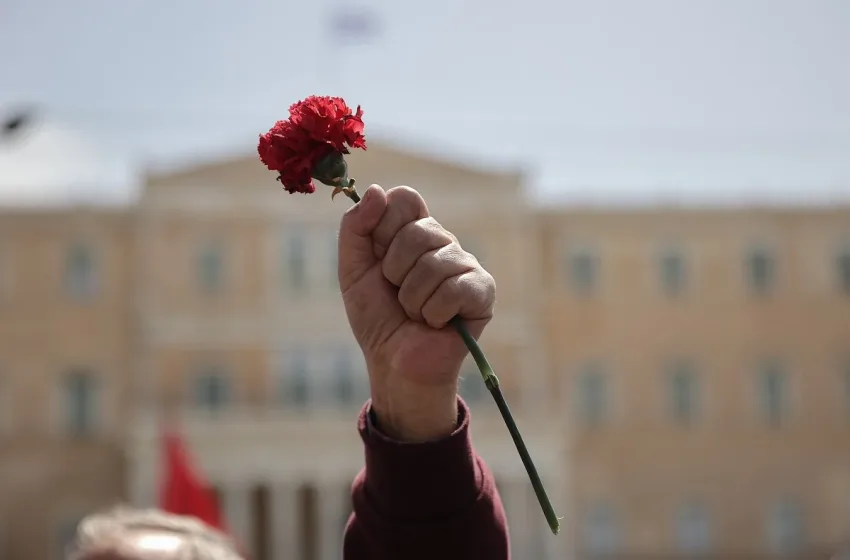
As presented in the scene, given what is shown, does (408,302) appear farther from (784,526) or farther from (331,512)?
(784,526)

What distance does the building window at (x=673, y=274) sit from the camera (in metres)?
30.8

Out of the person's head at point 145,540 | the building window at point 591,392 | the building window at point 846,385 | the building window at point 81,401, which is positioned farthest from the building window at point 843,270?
the person's head at point 145,540

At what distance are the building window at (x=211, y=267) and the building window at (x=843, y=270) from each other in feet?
47.4

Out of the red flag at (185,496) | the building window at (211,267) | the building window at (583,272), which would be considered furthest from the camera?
the building window at (583,272)

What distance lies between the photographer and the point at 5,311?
98.0 ft

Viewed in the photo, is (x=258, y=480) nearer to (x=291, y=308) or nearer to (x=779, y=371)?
(x=291, y=308)

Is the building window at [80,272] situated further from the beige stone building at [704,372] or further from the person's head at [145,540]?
the person's head at [145,540]

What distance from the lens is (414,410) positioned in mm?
1991

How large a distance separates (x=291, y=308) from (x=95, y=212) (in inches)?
198

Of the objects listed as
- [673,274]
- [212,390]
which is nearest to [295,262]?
[212,390]

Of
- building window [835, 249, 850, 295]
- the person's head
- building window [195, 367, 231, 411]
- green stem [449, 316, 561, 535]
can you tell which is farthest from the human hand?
building window [835, 249, 850, 295]

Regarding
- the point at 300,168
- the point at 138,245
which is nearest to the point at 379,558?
the point at 300,168

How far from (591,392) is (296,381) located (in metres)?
6.93

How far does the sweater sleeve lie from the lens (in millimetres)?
1991
